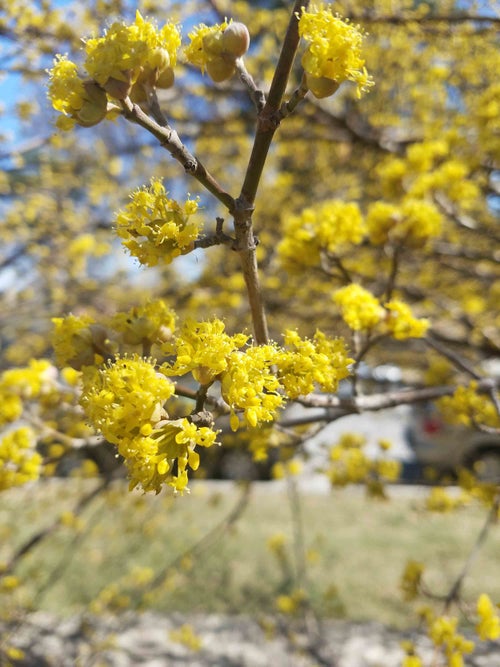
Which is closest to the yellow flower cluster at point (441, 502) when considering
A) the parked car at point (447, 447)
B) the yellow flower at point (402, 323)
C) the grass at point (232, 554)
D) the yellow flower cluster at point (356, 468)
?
the yellow flower cluster at point (356, 468)

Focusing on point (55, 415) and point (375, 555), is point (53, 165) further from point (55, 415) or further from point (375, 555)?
point (375, 555)

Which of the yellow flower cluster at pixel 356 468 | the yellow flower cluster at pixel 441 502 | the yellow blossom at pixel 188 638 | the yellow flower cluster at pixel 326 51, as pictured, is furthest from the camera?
the yellow blossom at pixel 188 638

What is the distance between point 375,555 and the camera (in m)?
5.43

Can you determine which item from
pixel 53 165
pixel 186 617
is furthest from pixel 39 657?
pixel 53 165

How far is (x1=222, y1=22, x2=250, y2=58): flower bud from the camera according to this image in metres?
1.07

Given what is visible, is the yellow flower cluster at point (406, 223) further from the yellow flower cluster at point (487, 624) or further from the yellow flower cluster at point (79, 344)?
the yellow flower cluster at point (487, 624)

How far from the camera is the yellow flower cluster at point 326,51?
103 cm

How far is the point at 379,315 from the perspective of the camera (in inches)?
64.0

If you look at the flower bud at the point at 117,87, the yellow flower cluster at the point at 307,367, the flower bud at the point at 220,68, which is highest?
the flower bud at the point at 220,68

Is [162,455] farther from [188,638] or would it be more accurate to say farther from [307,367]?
[188,638]

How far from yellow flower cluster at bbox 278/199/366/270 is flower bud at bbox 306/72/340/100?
88 centimetres

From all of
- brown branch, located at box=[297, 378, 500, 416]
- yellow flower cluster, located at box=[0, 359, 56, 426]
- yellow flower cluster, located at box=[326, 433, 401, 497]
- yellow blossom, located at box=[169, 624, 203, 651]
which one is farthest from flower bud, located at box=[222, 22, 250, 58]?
yellow blossom, located at box=[169, 624, 203, 651]

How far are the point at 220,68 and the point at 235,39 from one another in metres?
0.07

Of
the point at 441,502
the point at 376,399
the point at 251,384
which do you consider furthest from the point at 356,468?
the point at 251,384
